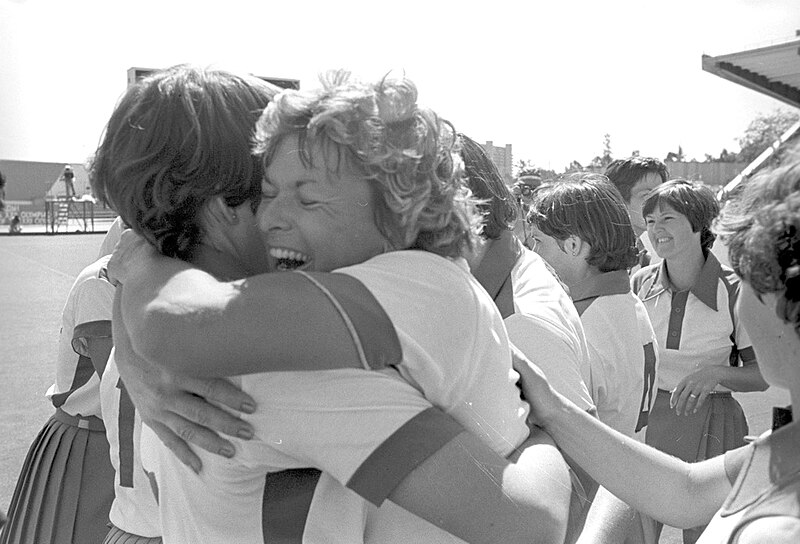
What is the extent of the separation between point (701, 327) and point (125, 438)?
2566mm

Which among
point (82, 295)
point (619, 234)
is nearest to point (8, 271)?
point (82, 295)

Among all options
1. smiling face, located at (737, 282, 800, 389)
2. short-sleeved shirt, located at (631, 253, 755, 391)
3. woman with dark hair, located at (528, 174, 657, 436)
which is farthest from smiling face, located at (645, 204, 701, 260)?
smiling face, located at (737, 282, 800, 389)

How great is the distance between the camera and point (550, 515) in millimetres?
980

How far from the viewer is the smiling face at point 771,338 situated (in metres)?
0.90

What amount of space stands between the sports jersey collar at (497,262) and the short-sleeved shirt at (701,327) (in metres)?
2.13

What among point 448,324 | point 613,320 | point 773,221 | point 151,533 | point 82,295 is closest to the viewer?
point 773,221

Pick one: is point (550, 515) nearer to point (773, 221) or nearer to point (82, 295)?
point (773, 221)

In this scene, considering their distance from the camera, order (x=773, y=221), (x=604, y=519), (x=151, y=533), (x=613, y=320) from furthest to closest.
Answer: (x=613, y=320), (x=151, y=533), (x=604, y=519), (x=773, y=221)

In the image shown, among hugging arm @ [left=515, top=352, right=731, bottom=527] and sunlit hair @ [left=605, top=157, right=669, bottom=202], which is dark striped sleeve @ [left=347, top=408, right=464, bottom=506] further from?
sunlit hair @ [left=605, top=157, right=669, bottom=202]

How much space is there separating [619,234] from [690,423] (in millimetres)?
1266

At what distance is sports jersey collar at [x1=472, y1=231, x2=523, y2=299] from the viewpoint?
5.44 feet

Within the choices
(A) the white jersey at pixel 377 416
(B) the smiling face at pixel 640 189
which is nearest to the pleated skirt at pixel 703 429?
(B) the smiling face at pixel 640 189

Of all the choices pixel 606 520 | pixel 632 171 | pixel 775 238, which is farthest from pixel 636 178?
pixel 775 238

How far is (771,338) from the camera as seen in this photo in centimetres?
92
